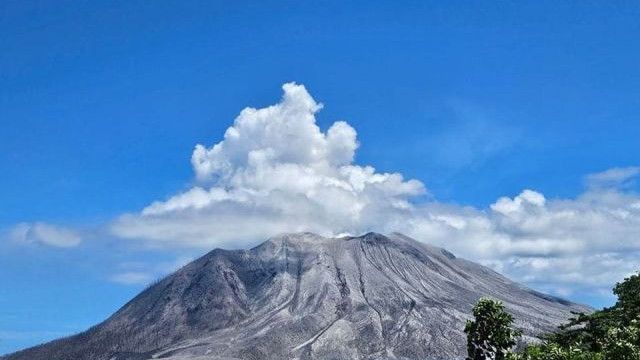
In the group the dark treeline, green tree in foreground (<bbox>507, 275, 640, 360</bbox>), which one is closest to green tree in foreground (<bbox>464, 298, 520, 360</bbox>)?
the dark treeline

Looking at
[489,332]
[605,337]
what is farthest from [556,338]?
[489,332]

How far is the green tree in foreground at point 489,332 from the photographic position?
6850cm

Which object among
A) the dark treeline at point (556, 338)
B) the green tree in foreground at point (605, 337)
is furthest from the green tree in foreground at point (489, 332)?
the green tree in foreground at point (605, 337)

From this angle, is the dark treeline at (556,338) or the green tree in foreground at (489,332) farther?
the green tree in foreground at (489,332)

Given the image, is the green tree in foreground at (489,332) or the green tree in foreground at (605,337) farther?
the green tree in foreground at (489,332)

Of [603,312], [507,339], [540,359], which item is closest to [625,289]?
[603,312]

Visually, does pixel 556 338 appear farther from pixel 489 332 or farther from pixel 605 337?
pixel 489 332

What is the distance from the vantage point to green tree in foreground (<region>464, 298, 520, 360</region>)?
6850cm

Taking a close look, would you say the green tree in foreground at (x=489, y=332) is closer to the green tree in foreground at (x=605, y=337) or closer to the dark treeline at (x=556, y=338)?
the dark treeline at (x=556, y=338)

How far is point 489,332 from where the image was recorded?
6869cm

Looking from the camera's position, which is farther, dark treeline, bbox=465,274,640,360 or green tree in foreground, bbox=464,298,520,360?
green tree in foreground, bbox=464,298,520,360

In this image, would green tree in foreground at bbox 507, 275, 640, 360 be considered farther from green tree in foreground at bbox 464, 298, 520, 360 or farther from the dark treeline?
green tree in foreground at bbox 464, 298, 520, 360

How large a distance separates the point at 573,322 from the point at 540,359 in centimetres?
5023

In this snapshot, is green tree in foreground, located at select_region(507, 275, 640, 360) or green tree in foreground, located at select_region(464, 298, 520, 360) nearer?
green tree in foreground, located at select_region(507, 275, 640, 360)
